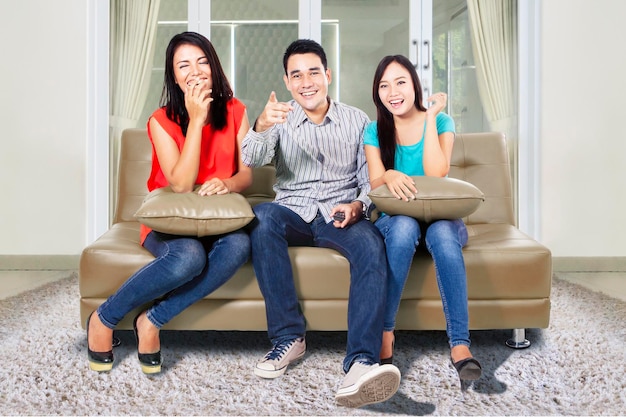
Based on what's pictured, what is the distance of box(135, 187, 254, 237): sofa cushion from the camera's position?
77.1 inches

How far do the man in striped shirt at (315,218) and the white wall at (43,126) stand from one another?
2157 mm

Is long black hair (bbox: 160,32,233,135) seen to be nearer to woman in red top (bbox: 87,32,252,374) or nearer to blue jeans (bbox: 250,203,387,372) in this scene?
woman in red top (bbox: 87,32,252,374)

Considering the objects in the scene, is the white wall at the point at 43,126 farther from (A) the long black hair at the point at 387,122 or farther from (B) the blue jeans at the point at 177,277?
(A) the long black hair at the point at 387,122

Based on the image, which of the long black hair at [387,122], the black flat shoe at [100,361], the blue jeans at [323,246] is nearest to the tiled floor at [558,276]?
the black flat shoe at [100,361]

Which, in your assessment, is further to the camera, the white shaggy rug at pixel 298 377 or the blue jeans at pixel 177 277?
the blue jeans at pixel 177 277

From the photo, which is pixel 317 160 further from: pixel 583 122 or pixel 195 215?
pixel 583 122

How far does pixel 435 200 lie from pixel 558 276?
2064 mm

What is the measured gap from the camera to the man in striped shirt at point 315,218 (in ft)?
5.90

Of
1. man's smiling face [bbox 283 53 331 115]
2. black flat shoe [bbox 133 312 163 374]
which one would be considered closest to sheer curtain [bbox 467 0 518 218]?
man's smiling face [bbox 283 53 331 115]

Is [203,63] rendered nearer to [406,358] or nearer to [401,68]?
[401,68]

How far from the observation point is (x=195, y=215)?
196 cm

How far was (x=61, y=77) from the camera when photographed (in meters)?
3.94

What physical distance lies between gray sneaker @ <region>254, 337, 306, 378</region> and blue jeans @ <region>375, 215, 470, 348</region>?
28 centimetres

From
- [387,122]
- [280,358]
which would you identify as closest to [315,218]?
[387,122]
